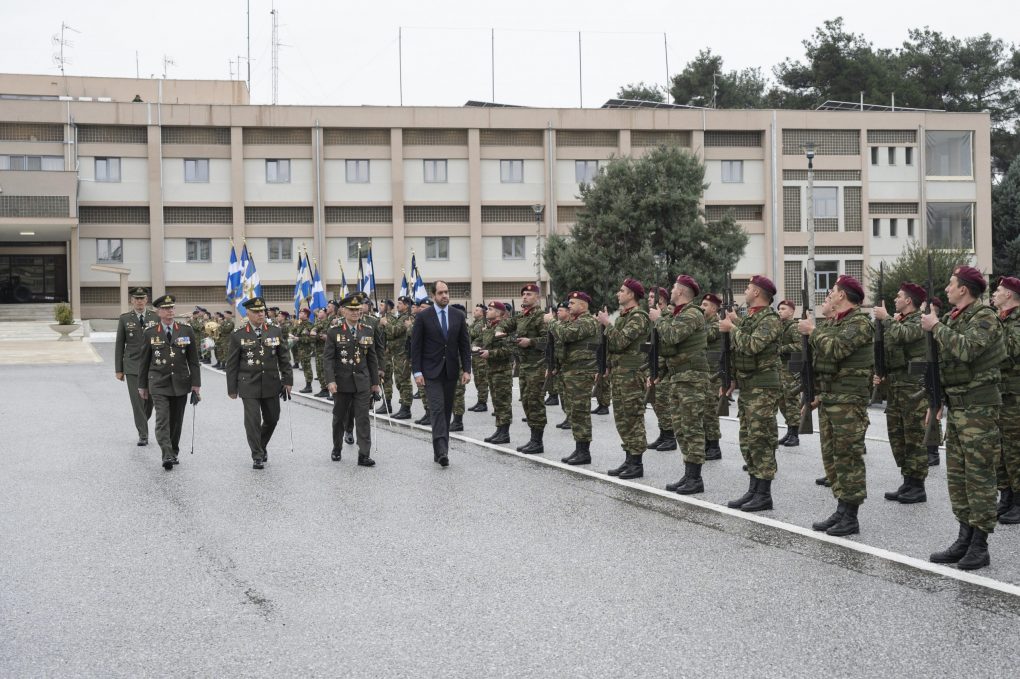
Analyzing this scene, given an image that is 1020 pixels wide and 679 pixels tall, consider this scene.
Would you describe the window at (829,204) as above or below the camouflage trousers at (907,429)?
above

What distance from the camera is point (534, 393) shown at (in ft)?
41.5

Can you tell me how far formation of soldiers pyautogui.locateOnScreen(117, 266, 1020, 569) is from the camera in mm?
6645

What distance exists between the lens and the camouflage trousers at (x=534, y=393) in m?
12.5

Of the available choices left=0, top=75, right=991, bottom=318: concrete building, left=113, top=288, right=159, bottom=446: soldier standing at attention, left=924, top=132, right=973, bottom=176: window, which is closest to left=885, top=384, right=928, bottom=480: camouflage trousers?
left=113, top=288, right=159, bottom=446: soldier standing at attention

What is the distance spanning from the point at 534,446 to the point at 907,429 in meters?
4.63

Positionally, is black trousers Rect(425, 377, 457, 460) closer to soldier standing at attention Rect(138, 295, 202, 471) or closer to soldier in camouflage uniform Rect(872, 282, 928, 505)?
soldier standing at attention Rect(138, 295, 202, 471)

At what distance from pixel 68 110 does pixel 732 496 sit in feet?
178

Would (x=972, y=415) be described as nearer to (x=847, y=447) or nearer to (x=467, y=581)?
(x=847, y=447)

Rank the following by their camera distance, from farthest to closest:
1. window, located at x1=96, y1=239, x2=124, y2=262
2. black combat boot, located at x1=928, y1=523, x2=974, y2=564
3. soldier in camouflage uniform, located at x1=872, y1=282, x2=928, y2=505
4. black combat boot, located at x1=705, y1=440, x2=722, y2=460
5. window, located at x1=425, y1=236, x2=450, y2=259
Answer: window, located at x1=425, y1=236, x2=450, y2=259 → window, located at x1=96, y1=239, x2=124, y2=262 → black combat boot, located at x1=705, y1=440, x2=722, y2=460 → soldier in camouflage uniform, located at x1=872, y1=282, x2=928, y2=505 → black combat boot, located at x1=928, y1=523, x2=974, y2=564

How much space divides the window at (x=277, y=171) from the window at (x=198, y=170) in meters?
3.31

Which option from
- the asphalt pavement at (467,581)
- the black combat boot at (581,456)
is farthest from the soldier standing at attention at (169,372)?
the black combat boot at (581,456)

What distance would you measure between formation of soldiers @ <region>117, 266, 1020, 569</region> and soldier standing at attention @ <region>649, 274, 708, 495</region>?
0.04 ft

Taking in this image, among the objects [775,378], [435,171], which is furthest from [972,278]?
[435,171]

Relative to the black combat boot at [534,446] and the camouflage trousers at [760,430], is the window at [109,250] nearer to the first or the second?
the black combat boot at [534,446]
